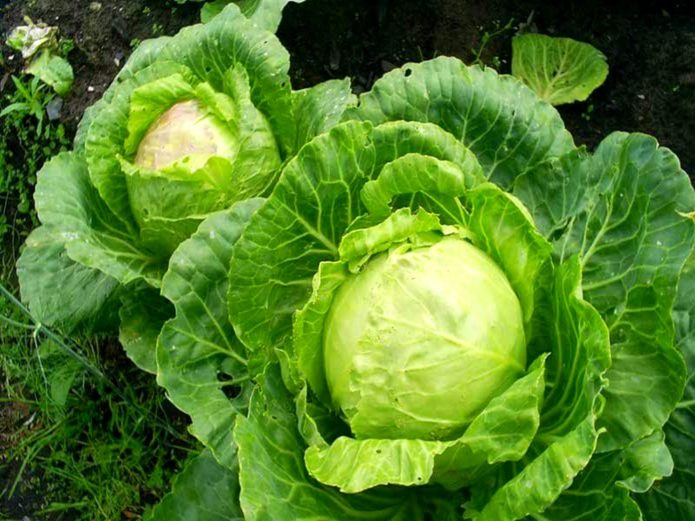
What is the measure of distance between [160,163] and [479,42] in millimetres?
1549

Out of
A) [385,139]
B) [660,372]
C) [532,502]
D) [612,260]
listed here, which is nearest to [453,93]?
[385,139]

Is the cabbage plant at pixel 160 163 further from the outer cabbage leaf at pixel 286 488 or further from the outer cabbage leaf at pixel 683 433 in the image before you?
the outer cabbage leaf at pixel 683 433

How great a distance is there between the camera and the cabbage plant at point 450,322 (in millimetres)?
1847

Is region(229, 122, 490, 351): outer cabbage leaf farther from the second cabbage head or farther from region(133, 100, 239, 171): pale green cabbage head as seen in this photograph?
region(133, 100, 239, 171): pale green cabbage head

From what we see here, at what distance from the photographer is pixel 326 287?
6.53ft

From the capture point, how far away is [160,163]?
105 inches

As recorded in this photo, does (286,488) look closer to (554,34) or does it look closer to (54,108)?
(554,34)

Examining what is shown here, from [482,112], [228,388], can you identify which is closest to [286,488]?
[228,388]

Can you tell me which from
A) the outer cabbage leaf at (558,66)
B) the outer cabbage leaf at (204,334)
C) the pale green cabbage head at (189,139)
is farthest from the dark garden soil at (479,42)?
the outer cabbage leaf at (204,334)

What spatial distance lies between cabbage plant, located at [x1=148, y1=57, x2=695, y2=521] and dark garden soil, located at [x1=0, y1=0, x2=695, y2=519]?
1.17 m

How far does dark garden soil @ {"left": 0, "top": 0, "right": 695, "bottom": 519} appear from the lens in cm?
335

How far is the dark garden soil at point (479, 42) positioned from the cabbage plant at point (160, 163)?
773mm

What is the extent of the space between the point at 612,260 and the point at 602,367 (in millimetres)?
416

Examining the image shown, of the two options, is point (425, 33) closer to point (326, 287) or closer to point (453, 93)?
point (453, 93)
